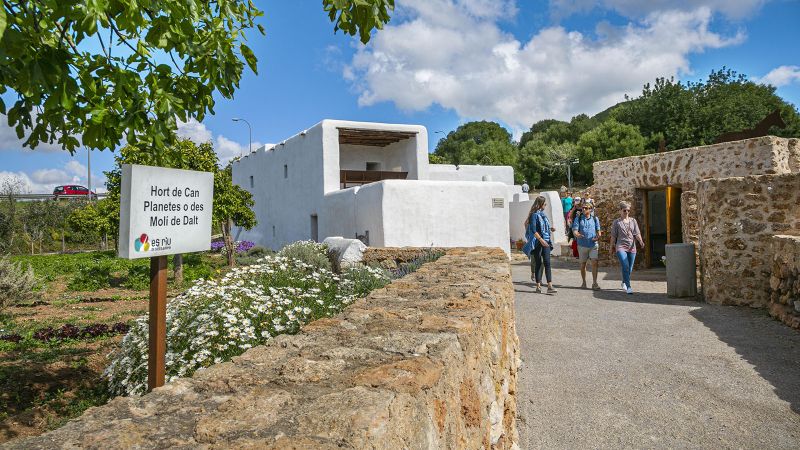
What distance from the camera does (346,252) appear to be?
9031mm

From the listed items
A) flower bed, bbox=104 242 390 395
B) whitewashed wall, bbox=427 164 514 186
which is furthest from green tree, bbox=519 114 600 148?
flower bed, bbox=104 242 390 395

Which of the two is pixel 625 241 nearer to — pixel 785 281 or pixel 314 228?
pixel 785 281

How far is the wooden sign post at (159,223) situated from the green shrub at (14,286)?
8126 millimetres

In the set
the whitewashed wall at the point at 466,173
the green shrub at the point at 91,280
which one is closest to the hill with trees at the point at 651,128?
the whitewashed wall at the point at 466,173

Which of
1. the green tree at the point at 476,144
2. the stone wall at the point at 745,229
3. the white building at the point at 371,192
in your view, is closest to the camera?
the stone wall at the point at 745,229

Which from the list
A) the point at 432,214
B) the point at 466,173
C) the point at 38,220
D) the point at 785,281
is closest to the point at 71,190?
the point at 38,220

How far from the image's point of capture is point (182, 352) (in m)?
4.11

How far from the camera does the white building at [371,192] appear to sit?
557 inches

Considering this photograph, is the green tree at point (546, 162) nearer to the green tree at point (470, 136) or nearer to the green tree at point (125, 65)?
the green tree at point (470, 136)

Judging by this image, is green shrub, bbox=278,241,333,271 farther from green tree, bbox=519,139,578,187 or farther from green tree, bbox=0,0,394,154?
green tree, bbox=519,139,578,187

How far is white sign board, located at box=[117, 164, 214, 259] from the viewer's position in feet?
9.54

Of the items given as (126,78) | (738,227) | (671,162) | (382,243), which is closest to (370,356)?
(126,78)

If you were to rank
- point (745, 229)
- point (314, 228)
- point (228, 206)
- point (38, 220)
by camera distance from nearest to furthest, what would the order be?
point (745, 229)
point (228, 206)
point (314, 228)
point (38, 220)

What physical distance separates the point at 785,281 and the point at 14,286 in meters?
12.6
